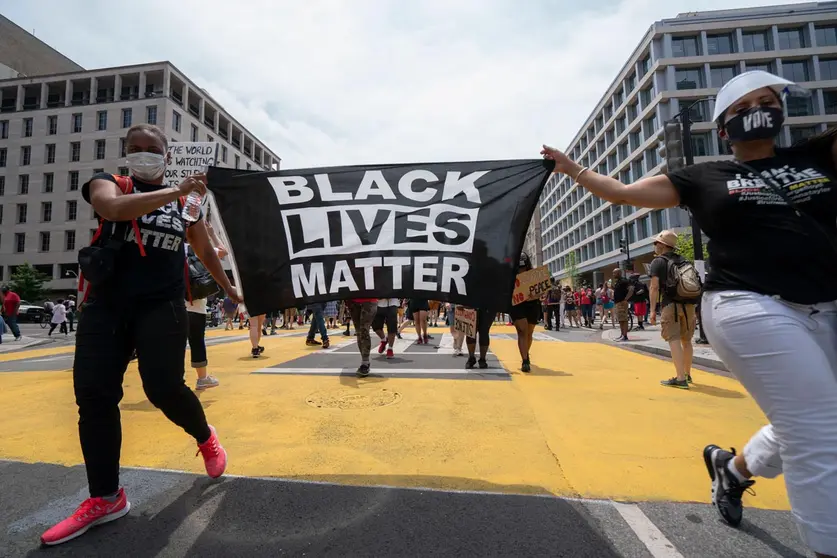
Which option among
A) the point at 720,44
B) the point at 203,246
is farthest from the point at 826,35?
the point at 203,246

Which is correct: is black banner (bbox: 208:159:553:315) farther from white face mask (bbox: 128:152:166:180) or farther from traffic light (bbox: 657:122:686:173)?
traffic light (bbox: 657:122:686:173)

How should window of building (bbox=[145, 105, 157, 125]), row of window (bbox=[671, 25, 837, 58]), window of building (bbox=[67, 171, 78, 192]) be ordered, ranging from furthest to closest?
window of building (bbox=[67, 171, 78, 192])
window of building (bbox=[145, 105, 157, 125])
row of window (bbox=[671, 25, 837, 58])

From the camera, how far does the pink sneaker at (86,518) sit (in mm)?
1937

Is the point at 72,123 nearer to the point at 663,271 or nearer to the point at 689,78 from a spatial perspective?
the point at 663,271

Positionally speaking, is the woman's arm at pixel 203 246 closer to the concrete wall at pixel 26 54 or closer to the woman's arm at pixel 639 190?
the woman's arm at pixel 639 190

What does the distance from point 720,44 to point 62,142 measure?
72817 millimetres

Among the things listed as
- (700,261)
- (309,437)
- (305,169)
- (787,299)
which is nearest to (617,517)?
(787,299)

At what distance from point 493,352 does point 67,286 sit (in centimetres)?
5687

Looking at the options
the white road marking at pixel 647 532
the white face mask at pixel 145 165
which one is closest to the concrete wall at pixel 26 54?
the white face mask at pixel 145 165

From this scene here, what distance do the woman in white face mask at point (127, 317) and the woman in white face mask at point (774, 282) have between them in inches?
92.3

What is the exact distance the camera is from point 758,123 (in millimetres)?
1884

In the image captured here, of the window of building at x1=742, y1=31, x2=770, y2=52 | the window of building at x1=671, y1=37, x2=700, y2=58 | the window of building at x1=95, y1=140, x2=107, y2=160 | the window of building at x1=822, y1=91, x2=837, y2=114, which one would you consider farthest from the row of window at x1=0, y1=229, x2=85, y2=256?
the window of building at x1=822, y1=91, x2=837, y2=114

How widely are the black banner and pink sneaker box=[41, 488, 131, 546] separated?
52.5 inches

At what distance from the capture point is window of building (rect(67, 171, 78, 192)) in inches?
1991
